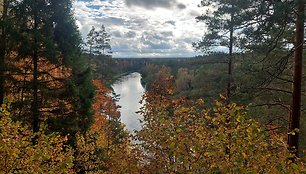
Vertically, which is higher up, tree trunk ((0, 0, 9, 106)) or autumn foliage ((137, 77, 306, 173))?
tree trunk ((0, 0, 9, 106))

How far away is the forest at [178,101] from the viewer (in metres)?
5.24

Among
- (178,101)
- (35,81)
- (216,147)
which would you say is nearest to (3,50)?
(35,81)

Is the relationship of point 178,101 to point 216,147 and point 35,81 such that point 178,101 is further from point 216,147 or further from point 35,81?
point 35,81

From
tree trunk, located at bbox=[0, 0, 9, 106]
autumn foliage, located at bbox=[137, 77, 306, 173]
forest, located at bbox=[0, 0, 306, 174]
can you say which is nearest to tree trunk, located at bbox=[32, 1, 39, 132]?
forest, located at bbox=[0, 0, 306, 174]

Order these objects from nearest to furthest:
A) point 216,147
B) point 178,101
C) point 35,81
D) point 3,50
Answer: point 216,147 → point 178,101 → point 35,81 → point 3,50

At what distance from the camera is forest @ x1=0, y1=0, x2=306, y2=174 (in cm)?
524

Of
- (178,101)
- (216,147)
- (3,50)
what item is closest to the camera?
(216,147)

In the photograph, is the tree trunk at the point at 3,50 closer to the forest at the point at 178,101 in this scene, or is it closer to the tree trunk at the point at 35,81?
the forest at the point at 178,101

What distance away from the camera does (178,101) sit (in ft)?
22.1

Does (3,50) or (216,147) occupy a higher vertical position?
(3,50)

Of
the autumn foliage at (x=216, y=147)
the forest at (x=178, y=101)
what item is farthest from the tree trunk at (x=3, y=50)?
the autumn foliage at (x=216, y=147)

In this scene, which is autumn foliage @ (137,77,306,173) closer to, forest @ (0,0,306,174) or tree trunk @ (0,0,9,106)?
forest @ (0,0,306,174)

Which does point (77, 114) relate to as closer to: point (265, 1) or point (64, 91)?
point (64, 91)

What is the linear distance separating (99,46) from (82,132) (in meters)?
18.0
